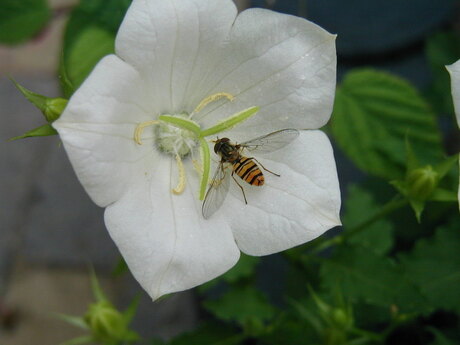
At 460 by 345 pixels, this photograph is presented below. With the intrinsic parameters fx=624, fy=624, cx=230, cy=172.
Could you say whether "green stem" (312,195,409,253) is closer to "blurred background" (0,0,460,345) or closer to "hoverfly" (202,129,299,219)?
"hoverfly" (202,129,299,219)

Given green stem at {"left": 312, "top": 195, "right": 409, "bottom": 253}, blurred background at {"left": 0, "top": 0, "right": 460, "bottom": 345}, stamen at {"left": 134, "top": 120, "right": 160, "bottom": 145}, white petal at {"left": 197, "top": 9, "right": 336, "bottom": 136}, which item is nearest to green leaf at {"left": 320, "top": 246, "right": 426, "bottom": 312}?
green stem at {"left": 312, "top": 195, "right": 409, "bottom": 253}

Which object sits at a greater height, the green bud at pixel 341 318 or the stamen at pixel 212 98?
the stamen at pixel 212 98

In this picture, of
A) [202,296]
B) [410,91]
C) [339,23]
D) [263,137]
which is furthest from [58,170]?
[263,137]

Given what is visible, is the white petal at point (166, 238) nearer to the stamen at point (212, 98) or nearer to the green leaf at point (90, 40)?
the stamen at point (212, 98)

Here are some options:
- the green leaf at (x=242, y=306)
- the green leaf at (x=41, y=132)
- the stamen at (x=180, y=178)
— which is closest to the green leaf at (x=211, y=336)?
the green leaf at (x=242, y=306)

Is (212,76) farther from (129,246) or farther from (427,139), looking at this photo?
(427,139)

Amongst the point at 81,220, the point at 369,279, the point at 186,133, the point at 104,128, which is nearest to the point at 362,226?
the point at 369,279
